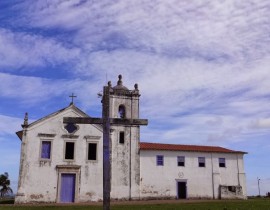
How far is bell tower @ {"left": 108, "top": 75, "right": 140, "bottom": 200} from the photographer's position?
30.6 m

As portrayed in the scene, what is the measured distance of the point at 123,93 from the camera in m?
33.3

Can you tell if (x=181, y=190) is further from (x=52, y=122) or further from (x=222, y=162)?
(x=52, y=122)

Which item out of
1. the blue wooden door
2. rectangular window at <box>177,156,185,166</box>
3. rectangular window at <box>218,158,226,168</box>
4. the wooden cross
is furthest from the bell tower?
the wooden cross

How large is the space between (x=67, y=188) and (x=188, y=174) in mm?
11659

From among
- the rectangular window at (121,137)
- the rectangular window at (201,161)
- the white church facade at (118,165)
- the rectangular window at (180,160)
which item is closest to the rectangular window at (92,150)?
the white church facade at (118,165)

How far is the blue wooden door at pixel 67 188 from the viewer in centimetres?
2875

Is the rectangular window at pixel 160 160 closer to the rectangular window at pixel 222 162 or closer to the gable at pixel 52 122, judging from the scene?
the rectangular window at pixel 222 162

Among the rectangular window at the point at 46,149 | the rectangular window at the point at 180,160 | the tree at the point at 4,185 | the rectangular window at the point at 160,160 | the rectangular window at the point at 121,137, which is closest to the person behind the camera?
the rectangular window at the point at 46,149

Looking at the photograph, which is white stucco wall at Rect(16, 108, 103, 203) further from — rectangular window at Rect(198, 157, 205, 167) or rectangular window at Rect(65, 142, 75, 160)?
rectangular window at Rect(198, 157, 205, 167)

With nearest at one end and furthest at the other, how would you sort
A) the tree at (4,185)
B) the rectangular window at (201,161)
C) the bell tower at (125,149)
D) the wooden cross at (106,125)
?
the wooden cross at (106,125), the bell tower at (125,149), the rectangular window at (201,161), the tree at (4,185)

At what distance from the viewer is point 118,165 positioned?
1218 inches

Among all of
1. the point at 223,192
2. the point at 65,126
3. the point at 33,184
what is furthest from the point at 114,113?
the point at 223,192

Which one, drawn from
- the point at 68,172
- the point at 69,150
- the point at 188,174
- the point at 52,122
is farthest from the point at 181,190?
the point at 52,122

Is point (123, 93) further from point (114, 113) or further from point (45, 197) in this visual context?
point (45, 197)
